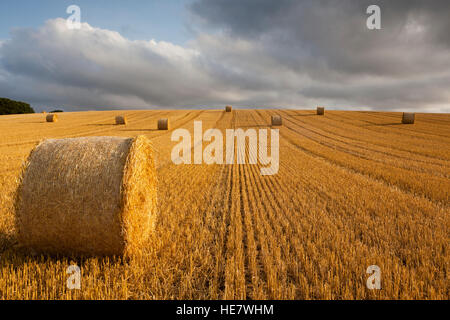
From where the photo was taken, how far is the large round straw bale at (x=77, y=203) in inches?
136

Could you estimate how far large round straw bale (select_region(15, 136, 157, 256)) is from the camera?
3.45m

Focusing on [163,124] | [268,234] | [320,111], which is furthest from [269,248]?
[320,111]

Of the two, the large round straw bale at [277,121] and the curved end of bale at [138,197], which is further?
the large round straw bale at [277,121]

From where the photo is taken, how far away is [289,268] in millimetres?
3445

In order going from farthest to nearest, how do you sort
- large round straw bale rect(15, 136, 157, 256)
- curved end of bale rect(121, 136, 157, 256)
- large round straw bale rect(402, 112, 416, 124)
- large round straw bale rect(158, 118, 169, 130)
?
large round straw bale rect(402, 112, 416, 124)
large round straw bale rect(158, 118, 169, 130)
curved end of bale rect(121, 136, 157, 256)
large round straw bale rect(15, 136, 157, 256)

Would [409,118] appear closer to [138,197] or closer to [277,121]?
[277,121]

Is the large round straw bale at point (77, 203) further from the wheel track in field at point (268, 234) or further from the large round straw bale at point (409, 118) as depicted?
the large round straw bale at point (409, 118)

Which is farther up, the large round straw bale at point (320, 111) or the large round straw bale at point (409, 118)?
the large round straw bale at point (320, 111)

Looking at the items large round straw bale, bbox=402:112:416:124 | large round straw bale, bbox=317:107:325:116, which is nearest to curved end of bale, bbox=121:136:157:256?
large round straw bale, bbox=402:112:416:124

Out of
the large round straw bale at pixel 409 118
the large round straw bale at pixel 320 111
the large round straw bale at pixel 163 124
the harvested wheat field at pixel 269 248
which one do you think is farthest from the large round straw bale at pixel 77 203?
the large round straw bale at pixel 320 111

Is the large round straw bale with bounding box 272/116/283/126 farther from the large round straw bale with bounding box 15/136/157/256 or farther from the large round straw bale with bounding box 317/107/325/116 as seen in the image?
the large round straw bale with bounding box 15/136/157/256

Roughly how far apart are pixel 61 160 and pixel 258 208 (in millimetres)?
4076
